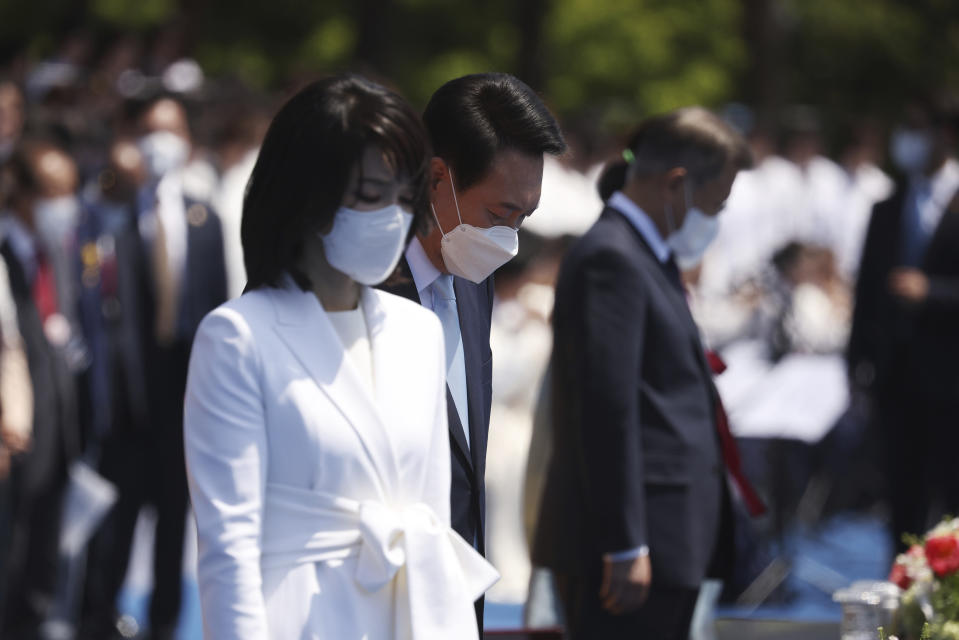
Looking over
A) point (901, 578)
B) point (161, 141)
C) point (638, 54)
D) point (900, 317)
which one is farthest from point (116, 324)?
point (638, 54)

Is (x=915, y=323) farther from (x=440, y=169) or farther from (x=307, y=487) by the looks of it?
(x=307, y=487)

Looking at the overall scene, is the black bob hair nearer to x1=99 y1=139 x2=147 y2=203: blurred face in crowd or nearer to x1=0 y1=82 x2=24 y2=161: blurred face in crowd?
x1=99 y1=139 x2=147 y2=203: blurred face in crowd

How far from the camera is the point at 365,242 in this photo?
95.9 inches

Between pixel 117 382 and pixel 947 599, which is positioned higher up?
pixel 947 599

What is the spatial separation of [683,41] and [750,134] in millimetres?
16031

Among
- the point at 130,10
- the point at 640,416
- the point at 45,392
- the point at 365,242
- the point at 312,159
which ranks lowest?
the point at 45,392

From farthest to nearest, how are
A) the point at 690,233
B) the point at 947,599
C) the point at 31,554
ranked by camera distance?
the point at 31,554
the point at 690,233
the point at 947,599

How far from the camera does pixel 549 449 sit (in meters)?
4.51

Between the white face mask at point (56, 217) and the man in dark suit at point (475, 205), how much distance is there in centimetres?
382

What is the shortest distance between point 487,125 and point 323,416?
93cm

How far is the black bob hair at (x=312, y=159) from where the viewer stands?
2.42m

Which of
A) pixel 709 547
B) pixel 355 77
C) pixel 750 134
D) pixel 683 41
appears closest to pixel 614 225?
pixel 709 547

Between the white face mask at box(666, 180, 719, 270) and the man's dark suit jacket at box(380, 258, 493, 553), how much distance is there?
1.24 m

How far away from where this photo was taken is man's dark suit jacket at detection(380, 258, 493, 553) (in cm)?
290
